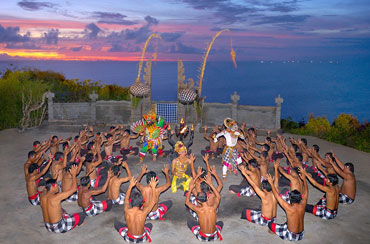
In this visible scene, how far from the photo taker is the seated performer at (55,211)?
780cm

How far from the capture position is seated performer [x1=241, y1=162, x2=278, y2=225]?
8.11 metres

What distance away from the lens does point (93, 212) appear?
29.7 feet

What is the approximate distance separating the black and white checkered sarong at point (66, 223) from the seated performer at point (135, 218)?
105cm

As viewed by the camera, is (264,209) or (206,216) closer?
(206,216)

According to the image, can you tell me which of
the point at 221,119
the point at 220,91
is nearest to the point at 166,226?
the point at 221,119

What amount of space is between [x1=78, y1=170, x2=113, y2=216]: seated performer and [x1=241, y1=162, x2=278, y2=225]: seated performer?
3526 millimetres

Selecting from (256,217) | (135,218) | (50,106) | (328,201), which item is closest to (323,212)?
(328,201)

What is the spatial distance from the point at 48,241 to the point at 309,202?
7.00m

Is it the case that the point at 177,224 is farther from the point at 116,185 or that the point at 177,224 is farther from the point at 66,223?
the point at 66,223

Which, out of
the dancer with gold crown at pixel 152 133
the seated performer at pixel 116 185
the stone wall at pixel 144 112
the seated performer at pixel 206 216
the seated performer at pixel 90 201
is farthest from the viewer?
the stone wall at pixel 144 112

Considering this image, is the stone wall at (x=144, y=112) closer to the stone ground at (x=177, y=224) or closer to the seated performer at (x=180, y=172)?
the stone ground at (x=177, y=224)

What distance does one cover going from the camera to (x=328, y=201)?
8.82 m

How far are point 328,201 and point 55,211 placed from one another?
21.4 feet

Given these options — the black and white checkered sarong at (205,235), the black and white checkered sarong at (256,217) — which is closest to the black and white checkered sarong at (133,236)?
the black and white checkered sarong at (205,235)
